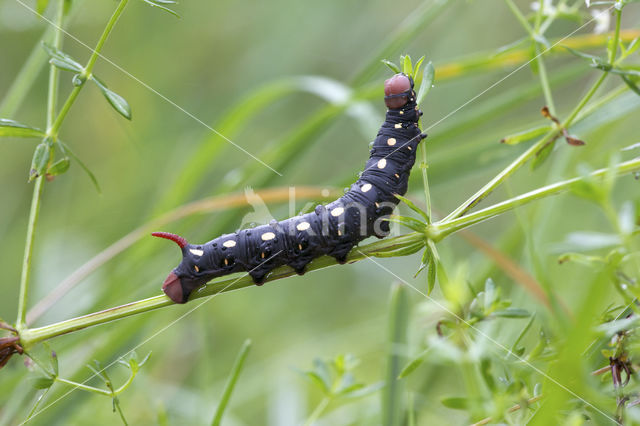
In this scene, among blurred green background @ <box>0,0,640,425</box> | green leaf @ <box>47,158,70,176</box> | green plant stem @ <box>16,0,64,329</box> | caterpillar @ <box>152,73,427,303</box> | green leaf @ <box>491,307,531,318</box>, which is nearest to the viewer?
green leaf @ <box>491,307,531,318</box>

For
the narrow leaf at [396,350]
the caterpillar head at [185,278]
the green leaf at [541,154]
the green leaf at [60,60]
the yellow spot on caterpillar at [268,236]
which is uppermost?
the green leaf at [60,60]

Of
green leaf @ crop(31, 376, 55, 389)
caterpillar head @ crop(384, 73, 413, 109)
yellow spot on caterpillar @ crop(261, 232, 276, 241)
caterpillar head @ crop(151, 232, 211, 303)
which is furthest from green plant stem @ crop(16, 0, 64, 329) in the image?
caterpillar head @ crop(384, 73, 413, 109)

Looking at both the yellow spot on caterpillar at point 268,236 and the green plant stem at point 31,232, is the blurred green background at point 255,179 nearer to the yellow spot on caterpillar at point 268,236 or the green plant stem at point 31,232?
the yellow spot on caterpillar at point 268,236

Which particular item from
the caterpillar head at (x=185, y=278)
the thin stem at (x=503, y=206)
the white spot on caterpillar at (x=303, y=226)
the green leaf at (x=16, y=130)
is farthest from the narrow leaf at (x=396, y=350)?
the green leaf at (x=16, y=130)

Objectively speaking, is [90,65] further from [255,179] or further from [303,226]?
[255,179]

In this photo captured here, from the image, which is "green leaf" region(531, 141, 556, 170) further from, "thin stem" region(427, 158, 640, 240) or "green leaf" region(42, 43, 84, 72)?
"green leaf" region(42, 43, 84, 72)

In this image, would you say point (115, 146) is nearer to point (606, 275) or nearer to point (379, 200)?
point (379, 200)

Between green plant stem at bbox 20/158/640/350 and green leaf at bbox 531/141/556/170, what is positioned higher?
green leaf at bbox 531/141/556/170
